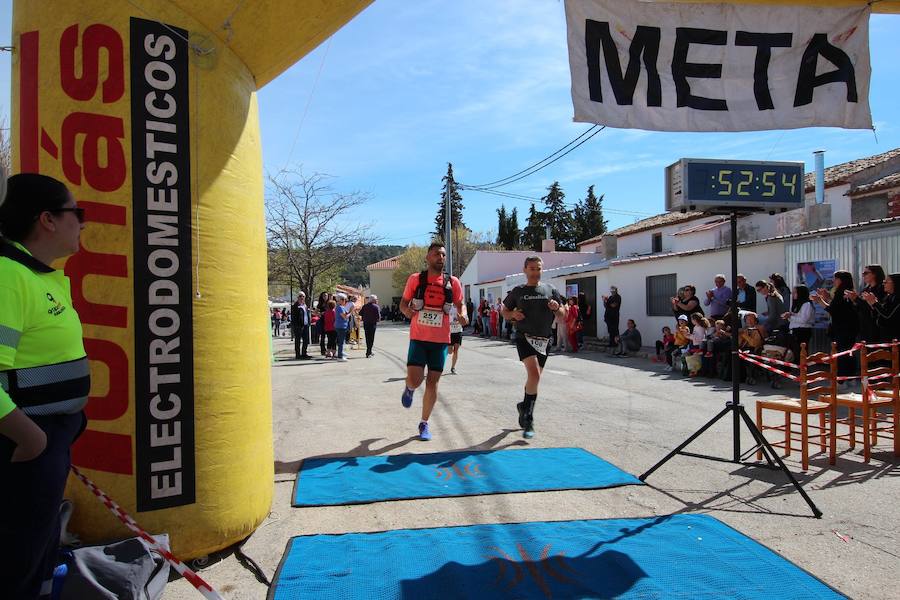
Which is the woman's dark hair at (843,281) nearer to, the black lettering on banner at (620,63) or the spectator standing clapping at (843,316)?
the spectator standing clapping at (843,316)

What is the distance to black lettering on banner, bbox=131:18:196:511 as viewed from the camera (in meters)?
3.15

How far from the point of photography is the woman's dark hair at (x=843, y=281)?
977cm

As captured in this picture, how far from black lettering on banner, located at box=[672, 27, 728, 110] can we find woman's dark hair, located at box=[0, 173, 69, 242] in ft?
13.7

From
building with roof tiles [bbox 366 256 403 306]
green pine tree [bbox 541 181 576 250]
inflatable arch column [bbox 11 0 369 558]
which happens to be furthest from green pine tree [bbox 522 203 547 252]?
inflatable arch column [bbox 11 0 369 558]

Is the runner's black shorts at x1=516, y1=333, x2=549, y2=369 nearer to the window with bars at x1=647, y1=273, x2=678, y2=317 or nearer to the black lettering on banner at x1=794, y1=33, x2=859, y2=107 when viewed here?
the black lettering on banner at x1=794, y1=33, x2=859, y2=107

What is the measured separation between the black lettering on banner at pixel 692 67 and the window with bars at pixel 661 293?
15.0 m

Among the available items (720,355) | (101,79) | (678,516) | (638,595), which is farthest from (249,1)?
(720,355)

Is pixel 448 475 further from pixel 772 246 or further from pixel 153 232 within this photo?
pixel 772 246

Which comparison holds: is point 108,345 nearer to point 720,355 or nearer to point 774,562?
point 774,562

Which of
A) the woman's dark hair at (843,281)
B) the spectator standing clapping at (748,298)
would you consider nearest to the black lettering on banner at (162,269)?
the woman's dark hair at (843,281)

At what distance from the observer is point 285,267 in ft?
81.8

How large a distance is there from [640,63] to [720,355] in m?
8.83

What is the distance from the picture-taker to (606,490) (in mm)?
4562

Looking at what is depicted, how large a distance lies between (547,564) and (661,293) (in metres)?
17.8
